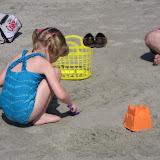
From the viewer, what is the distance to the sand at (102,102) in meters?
2.36

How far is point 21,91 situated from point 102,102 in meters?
0.97

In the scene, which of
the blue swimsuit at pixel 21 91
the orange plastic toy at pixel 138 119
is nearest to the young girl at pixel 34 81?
the blue swimsuit at pixel 21 91

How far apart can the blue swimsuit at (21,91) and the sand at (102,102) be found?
226 millimetres

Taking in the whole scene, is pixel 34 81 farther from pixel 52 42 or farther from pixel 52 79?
pixel 52 42

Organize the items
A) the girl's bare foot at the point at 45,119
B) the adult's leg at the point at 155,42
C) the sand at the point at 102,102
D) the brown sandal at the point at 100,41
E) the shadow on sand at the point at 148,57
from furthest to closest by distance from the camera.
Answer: the brown sandal at the point at 100,41
the shadow on sand at the point at 148,57
the adult's leg at the point at 155,42
the girl's bare foot at the point at 45,119
the sand at the point at 102,102

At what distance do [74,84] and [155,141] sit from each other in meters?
1.40

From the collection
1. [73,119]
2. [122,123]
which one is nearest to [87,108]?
[73,119]

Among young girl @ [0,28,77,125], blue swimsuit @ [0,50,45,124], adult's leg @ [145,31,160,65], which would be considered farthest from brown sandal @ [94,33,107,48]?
blue swimsuit @ [0,50,45,124]

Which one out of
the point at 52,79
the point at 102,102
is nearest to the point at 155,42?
the point at 102,102

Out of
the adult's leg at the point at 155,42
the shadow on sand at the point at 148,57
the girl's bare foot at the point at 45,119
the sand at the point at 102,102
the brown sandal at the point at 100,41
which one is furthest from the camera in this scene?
the brown sandal at the point at 100,41

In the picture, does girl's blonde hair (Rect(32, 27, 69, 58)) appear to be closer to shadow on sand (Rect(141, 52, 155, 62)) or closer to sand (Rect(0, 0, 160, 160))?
sand (Rect(0, 0, 160, 160))

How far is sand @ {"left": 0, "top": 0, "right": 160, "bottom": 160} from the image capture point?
2.36 metres

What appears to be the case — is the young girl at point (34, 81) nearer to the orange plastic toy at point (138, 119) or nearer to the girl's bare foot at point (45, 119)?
the girl's bare foot at point (45, 119)

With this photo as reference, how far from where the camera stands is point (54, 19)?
628 centimetres
